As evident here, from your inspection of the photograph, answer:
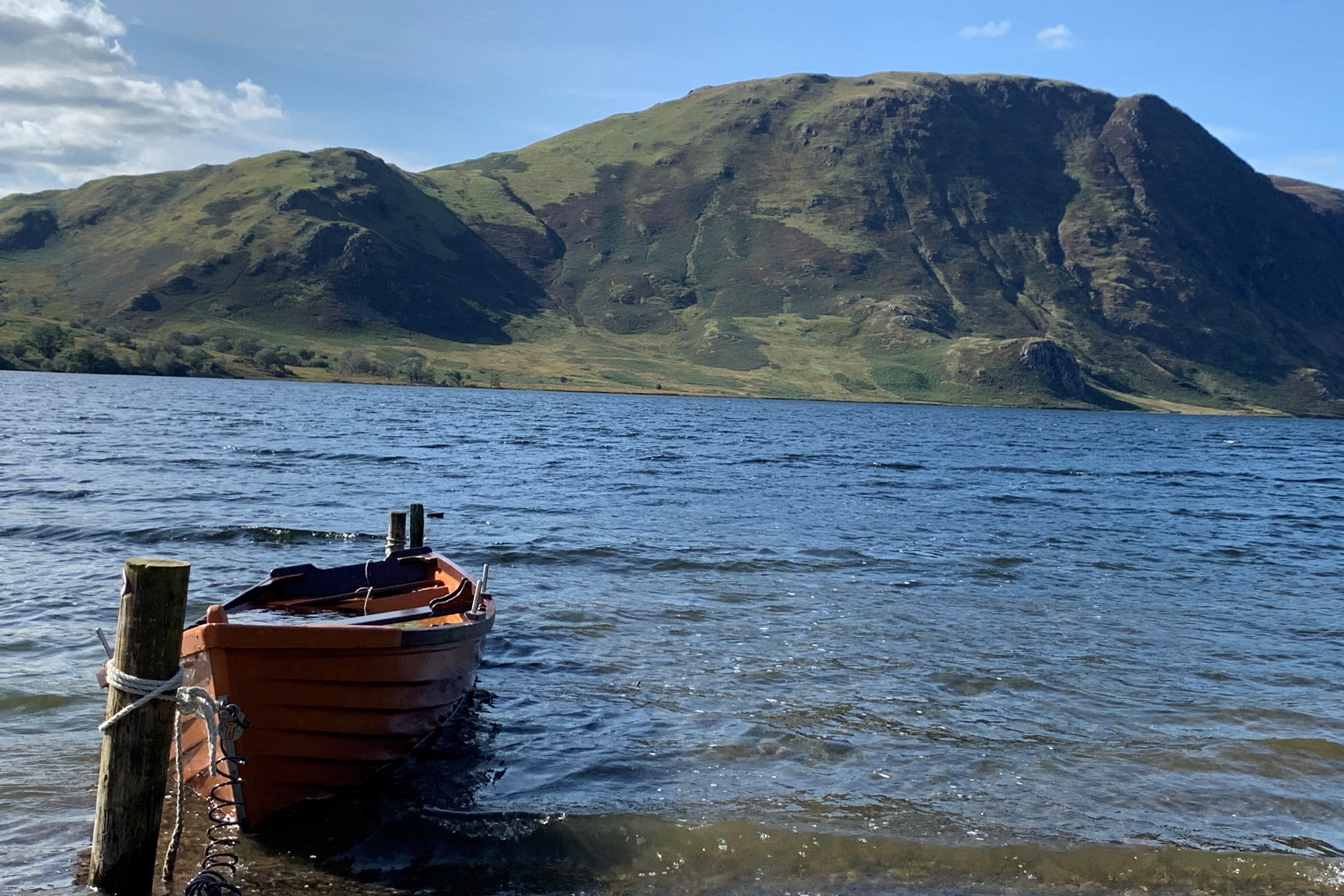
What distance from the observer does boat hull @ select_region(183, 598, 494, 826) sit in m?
9.05

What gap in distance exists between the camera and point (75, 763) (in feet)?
35.4

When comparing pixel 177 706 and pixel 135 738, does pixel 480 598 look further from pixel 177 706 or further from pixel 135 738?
pixel 135 738

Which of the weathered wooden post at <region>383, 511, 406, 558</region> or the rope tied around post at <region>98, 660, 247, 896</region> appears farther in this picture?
the weathered wooden post at <region>383, 511, 406, 558</region>

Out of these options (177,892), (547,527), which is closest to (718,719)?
(177,892)

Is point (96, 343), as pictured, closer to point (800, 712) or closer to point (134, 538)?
point (134, 538)

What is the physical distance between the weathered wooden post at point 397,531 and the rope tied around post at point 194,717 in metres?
11.1

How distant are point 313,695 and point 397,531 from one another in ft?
36.6

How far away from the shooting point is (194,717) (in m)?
9.32

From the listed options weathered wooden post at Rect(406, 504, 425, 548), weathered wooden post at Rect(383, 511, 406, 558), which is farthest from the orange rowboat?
weathered wooden post at Rect(406, 504, 425, 548)

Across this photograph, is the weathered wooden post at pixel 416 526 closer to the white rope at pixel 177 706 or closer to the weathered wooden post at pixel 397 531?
the weathered wooden post at pixel 397 531

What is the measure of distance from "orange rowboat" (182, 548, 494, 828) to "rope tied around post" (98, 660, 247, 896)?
14 centimetres

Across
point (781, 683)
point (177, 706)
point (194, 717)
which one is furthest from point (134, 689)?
point (781, 683)

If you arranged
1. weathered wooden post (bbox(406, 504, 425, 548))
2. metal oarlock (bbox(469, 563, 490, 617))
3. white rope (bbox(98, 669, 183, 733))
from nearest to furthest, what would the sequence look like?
white rope (bbox(98, 669, 183, 733)), metal oarlock (bbox(469, 563, 490, 617)), weathered wooden post (bbox(406, 504, 425, 548))

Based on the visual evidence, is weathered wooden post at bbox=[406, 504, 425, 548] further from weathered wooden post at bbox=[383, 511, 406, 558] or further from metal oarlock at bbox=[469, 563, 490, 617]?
metal oarlock at bbox=[469, 563, 490, 617]
